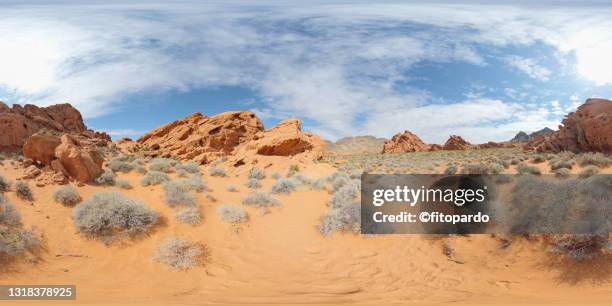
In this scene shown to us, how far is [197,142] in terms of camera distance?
3678 centimetres

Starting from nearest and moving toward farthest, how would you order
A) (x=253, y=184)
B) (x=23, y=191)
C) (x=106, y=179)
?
(x=23, y=191) < (x=106, y=179) < (x=253, y=184)

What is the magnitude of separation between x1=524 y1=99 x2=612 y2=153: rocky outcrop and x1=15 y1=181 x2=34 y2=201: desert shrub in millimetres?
31102

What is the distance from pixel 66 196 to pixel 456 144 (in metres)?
74.3

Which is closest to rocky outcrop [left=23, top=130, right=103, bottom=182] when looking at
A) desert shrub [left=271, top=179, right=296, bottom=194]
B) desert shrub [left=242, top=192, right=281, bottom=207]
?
desert shrub [left=242, top=192, right=281, bottom=207]

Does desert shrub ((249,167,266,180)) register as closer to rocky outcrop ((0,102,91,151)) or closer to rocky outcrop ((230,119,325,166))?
rocky outcrop ((230,119,325,166))

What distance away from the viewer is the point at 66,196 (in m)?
11.5

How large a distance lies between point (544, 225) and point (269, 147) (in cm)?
2200

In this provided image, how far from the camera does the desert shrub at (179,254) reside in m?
9.20

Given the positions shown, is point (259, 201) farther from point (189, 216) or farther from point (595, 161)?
point (595, 161)

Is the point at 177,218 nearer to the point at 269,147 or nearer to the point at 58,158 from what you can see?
the point at 58,158

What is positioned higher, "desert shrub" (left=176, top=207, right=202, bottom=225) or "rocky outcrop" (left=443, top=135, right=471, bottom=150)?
"rocky outcrop" (left=443, top=135, right=471, bottom=150)

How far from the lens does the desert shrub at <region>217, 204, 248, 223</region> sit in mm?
12273

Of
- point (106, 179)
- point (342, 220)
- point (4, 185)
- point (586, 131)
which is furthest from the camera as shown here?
point (586, 131)

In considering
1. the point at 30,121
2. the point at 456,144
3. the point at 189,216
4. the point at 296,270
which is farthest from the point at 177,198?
the point at 456,144
